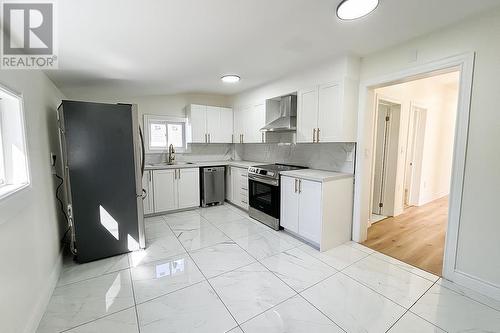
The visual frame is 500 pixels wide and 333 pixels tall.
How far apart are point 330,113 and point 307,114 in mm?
376

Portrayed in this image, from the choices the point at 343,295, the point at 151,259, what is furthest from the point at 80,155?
the point at 343,295

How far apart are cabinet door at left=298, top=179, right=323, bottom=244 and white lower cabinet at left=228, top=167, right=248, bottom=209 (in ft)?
4.60

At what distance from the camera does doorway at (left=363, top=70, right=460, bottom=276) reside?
9.79ft

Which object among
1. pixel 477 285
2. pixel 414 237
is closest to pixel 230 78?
pixel 414 237

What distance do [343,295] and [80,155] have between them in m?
3.00

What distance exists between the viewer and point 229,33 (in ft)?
6.52

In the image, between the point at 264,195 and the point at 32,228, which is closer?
the point at 32,228

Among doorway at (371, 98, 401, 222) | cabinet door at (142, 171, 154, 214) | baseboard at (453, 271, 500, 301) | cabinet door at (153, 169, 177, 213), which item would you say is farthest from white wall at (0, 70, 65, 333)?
doorway at (371, 98, 401, 222)

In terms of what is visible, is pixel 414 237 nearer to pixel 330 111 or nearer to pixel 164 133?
pixel 330 111

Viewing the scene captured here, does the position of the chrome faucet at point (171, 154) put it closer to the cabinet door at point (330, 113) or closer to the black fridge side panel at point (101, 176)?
the black fridge side panel at point (101, 176)

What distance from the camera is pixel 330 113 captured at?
284cm

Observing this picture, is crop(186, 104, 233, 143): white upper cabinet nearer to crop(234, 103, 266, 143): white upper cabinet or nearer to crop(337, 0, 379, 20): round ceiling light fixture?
crop(234, 103, 266, 143): white upper cabinet

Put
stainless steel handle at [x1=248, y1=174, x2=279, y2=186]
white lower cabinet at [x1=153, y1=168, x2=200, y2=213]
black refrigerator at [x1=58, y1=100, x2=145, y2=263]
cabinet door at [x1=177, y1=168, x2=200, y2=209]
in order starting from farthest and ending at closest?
cabinet door at [x1=177, y1=168, x2=200, y2=209], white lower cabinet at [x1=153, y1=168, x2=200, y2=213], stainless steel handle at [x1=248, y1=174, x2=279, y2=186], black refrigerator at [x1=58, y1=100, x2=145, y2=263]

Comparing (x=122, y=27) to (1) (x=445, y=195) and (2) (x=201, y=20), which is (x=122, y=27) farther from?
(1) (x=445, y=195)
